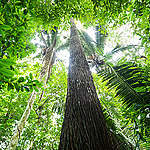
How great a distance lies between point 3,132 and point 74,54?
4.48 m

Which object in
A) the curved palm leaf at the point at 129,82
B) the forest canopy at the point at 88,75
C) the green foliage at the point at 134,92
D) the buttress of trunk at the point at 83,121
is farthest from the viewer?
the curved palm leaf at the point at 129,82

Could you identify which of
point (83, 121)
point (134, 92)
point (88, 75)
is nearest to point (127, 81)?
point (134, 92)

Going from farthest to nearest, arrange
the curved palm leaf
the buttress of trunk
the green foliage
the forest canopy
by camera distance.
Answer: the curved palm leaf → the green foliage → the forest canopy → the buttress of trunk

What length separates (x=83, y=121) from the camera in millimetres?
1226

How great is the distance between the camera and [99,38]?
9.86 metres

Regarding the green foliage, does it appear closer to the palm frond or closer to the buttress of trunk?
the palm frond

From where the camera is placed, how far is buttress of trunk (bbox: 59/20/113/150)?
3.43 feet

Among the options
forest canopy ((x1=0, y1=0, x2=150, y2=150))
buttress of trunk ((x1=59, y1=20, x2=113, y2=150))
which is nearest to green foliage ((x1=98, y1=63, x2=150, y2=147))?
forest canopy ((x1=0, y1=0, x2=150, y2=150))

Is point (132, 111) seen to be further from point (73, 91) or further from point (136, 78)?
point (73, 91)

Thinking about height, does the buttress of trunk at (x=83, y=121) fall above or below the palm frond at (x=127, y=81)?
below

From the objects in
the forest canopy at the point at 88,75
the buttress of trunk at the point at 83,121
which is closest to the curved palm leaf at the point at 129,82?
the forest canopy at the point at 88,75

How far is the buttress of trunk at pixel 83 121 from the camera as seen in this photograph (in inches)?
41.1

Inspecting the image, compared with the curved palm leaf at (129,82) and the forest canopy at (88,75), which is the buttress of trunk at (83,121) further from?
the curved palm leaf at (129,82)

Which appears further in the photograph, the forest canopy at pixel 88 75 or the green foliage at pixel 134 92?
the green foliage at pixel 134 92
